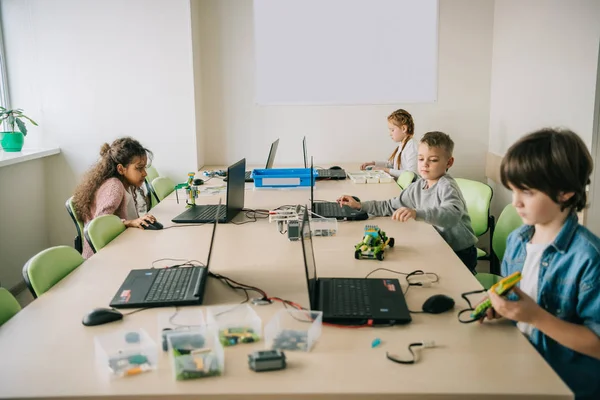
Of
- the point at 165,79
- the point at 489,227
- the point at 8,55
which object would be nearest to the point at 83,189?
the point at 165,79

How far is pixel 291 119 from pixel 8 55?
231 cm

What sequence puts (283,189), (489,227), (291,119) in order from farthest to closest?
1. (291,119)
2. (283,189)
3. (489,227)

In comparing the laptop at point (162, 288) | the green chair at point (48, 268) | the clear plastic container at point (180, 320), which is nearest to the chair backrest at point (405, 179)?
the laptop at point (162, 288)

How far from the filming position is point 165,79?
14.4 feet

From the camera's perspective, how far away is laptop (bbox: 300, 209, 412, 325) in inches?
56.8

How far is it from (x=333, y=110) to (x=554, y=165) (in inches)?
138

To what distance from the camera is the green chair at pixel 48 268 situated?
1750 millimetres

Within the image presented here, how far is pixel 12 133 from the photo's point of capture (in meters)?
3.89

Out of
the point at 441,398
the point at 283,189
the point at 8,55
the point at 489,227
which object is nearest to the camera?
the point at 441,398

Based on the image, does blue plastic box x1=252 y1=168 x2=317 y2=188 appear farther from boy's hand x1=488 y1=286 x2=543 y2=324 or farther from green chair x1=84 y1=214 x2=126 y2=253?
boy's hand x1=488 y1=286 x2=543 y2=324

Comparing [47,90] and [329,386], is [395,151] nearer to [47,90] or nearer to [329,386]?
[47,90]

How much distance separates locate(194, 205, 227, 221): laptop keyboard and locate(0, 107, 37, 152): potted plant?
72.3 inches

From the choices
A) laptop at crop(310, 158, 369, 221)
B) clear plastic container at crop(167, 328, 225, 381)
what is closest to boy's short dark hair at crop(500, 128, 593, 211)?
clear plastic container at crop(167, 328, 225, 381)

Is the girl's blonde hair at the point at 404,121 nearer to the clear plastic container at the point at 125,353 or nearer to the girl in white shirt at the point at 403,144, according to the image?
the girl in white shirt at the point at 403,144
